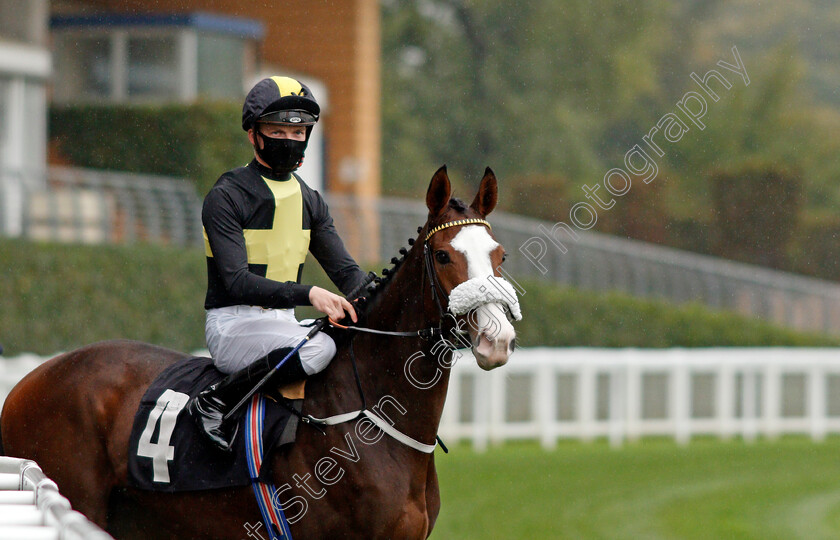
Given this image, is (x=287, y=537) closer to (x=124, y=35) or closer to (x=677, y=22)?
(x=124, y=35)

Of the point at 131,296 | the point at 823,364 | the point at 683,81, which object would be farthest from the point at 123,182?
the point at 683,81

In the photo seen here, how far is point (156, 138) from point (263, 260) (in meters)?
14.4

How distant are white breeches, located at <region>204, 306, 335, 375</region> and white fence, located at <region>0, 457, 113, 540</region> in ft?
2.74

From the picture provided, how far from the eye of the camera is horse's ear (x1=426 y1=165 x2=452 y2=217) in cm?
462

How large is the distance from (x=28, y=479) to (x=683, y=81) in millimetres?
42778

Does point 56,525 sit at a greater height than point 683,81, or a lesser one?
lesser

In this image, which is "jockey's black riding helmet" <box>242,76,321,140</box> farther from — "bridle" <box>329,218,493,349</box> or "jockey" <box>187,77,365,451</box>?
"bridle" <box>329,218,493,349</box>

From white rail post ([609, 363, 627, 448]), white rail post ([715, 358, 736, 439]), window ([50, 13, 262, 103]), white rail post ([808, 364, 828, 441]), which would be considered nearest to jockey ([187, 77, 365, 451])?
white rail post ([609, 363, 627, 448])

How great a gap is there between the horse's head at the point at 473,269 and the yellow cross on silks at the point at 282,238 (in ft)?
1.95

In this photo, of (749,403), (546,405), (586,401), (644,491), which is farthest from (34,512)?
(749,403)

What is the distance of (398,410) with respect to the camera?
4.67m

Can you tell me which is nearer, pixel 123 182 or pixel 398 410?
pixel 398 410

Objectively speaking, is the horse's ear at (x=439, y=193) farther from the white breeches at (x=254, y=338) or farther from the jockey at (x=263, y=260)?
the white breeches at (x=254, y=338)

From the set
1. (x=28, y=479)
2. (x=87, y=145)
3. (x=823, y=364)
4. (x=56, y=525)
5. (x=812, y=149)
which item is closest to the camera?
(x=56, y=525)
